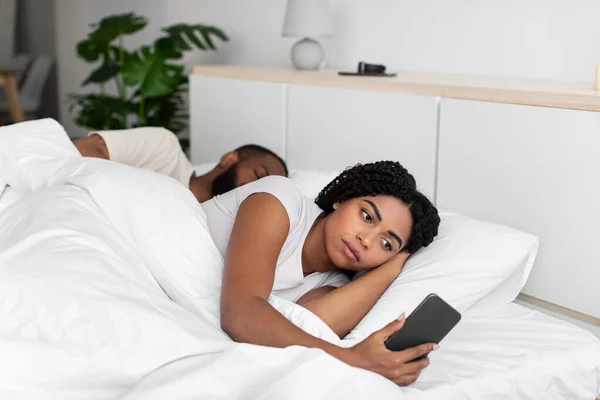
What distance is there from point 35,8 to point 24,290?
A: 6.19 m

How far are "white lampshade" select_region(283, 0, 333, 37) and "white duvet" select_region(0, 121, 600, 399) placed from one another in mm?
1278

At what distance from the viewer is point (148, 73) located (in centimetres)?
360

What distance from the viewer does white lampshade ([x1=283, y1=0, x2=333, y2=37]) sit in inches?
117

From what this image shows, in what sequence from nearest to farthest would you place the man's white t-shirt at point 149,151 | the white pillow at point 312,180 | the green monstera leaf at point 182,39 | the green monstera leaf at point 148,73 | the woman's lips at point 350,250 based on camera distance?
the woman's lips at point 350,250, the white pillow at point 312,180, the man's white t-shirt at point 149,151, the green monstera leaf at point 148,73, the green monstera leaf at point 182,39

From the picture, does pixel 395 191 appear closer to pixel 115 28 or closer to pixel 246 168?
pixel 246 168

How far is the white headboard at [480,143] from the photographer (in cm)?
196

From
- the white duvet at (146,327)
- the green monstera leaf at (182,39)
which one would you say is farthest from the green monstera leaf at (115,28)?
the white duvet at (146,327)

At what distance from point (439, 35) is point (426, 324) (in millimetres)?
1729

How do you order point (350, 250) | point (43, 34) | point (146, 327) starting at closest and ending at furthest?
1. point (146, 327)
2. point (350, 250)
3. point (43, 34)

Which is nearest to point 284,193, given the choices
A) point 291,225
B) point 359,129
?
point 291,225

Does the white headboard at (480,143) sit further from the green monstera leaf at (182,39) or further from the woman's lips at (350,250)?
the green monstera leaf at (182,39)

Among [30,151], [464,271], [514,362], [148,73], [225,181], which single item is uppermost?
[148,73]

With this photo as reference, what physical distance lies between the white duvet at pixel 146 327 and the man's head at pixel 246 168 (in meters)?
0.48

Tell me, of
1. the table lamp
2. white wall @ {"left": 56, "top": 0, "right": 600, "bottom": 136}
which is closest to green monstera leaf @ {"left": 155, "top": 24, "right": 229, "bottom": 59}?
white wall @ {"left": 56, "top": 0, "right": 600, "bottom": 136}
